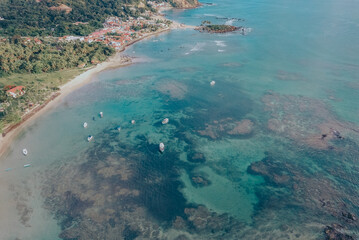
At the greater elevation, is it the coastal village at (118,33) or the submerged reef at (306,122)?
the coastal village at (118,33)

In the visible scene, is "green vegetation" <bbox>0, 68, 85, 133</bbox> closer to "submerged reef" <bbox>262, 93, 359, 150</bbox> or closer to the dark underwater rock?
"submerged reef" <bbox>262, 93, 359, 150</bbox>

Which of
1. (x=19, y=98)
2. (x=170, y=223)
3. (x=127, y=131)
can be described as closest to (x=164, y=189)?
(x=170, y=223)

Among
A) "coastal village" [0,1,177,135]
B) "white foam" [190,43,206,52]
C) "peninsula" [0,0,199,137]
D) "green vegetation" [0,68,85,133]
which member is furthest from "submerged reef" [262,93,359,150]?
"coastal village" [0,1,177,135]

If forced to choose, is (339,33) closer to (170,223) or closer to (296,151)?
(296,151)

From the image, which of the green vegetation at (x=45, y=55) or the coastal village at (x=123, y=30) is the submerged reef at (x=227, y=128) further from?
the coastal village at (x=123, y=30)

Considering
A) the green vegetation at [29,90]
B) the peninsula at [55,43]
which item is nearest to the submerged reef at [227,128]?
the green vegetation at [29,90]

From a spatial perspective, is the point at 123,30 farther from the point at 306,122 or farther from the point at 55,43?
the point at 306,122
